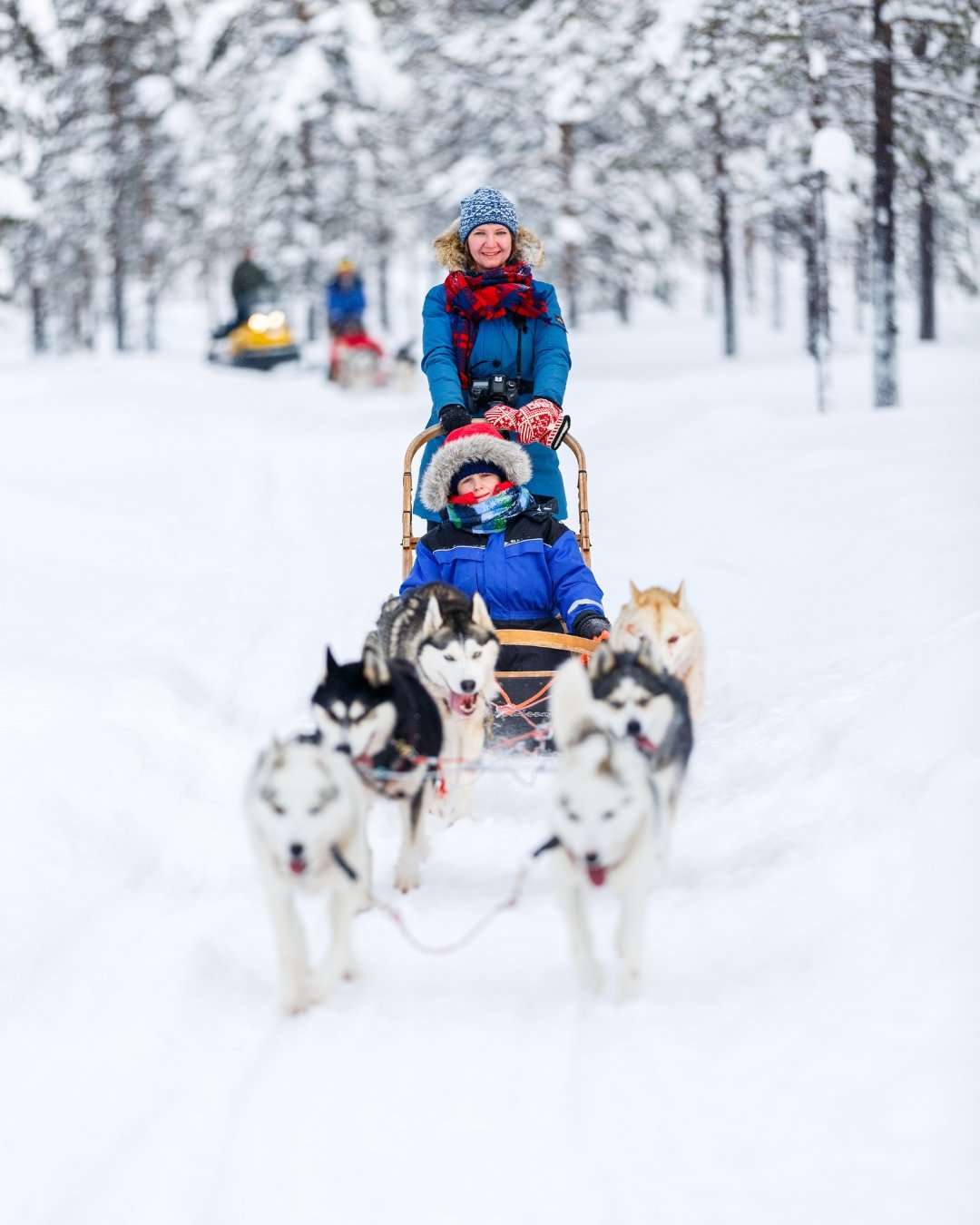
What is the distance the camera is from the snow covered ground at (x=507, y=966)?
2297 millimetres

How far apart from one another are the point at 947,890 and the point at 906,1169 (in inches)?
32.9

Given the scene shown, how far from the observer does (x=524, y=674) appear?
484 centimetres

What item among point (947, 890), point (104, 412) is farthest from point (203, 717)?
point (104, 412)

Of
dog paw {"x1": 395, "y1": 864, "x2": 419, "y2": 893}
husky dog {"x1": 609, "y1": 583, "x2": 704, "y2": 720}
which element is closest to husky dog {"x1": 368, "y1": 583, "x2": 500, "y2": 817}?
dog paw {"x1": 395, "y1": 864, "x2": 419, "y2": 893}

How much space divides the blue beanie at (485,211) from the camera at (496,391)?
69cm

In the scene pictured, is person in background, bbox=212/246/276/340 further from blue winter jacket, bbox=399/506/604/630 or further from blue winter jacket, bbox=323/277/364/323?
blue winter jacket, bbox=399/506/604/630

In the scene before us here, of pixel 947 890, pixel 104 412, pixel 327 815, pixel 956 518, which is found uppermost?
pixel 104 412

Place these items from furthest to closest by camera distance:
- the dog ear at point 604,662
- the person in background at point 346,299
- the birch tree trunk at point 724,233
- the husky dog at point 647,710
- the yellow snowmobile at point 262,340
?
the yellow snowmobile at point 262,340 < the person in background at point 346,299 < the birch tree trunk at point 724,233 < the dog ear at point 604,662 < the husky dog at point 647,710

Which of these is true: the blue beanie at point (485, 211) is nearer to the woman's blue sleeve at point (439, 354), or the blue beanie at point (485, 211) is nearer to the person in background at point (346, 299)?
the woman's blue sleeve at point (439, 354)

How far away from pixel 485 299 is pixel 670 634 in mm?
2196

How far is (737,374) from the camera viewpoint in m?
16.6

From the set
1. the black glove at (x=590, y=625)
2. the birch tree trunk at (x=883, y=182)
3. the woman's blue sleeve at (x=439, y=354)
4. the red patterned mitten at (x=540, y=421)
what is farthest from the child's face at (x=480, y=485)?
the birch tree trunk at (x=883, y=182)

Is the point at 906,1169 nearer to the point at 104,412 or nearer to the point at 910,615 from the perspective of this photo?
the point at 910,615

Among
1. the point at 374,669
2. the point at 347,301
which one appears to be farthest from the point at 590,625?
the point at 347,301
